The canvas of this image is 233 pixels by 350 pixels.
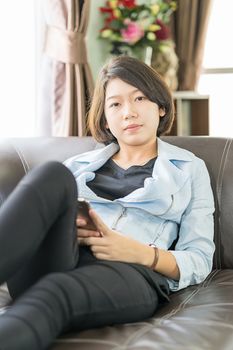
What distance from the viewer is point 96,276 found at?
1.37 meters

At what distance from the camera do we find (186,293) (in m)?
1.63

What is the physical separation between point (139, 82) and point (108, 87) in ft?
0.39

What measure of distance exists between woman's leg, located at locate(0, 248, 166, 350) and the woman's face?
469mm

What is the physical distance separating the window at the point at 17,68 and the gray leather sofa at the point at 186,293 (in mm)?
897

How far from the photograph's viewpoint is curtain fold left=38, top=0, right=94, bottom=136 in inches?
116

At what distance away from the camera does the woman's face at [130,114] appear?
1797 mm

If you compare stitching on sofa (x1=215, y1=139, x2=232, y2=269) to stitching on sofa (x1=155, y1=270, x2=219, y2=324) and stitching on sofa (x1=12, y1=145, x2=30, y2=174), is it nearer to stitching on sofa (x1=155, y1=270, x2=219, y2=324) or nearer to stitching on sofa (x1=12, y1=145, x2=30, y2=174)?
stitching on sofa (x1=155, y1=270, x2=219, y2=324)

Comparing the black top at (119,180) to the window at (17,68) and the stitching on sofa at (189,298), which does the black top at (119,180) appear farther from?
the window at (17,68)

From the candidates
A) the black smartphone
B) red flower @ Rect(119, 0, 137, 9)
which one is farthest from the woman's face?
red flower @ Rect(119, 0, 137, 9)

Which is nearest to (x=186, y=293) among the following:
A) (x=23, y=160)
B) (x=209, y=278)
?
(x=209, y=278)

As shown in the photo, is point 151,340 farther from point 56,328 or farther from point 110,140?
point 110,140

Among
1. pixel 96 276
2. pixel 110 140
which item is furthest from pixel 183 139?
pixel 96 276

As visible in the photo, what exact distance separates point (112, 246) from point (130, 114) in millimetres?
457

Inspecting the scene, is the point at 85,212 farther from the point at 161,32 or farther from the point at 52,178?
the point at 161,32
